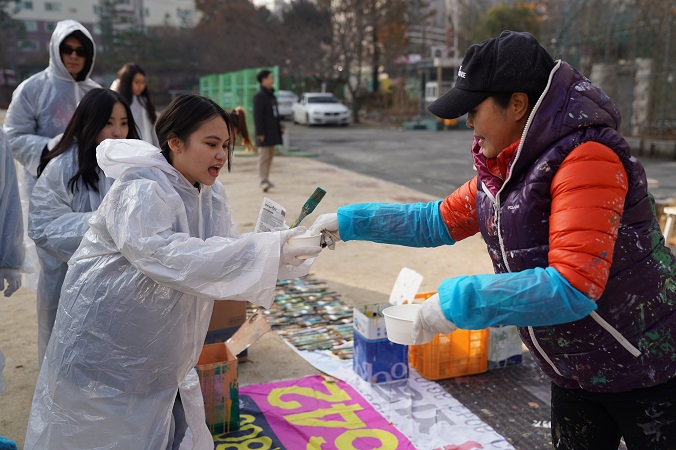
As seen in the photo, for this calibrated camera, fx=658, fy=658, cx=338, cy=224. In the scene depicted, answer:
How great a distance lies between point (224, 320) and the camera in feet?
12.7

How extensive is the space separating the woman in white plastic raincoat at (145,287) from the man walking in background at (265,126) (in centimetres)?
794

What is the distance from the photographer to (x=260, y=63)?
1328 inches

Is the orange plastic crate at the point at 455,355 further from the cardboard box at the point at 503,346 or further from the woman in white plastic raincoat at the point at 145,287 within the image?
the woman in white plastic raincoat at the point at 145,287

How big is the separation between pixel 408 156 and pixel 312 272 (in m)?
9.61

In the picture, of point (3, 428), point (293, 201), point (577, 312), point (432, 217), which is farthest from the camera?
point (293, 201)

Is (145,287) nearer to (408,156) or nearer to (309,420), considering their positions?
(309,420)

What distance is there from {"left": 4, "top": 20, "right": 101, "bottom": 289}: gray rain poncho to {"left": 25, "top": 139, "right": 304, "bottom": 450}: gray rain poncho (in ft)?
6.41

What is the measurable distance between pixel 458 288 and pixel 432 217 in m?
0.62

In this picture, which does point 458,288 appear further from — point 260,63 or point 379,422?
point 260,63

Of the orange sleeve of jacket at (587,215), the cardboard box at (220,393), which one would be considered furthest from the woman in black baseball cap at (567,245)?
the cardboard box at (220,393)

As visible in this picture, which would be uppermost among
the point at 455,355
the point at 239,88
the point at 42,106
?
the point at 239,88

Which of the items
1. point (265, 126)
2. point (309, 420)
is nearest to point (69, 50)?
point (309, 420)

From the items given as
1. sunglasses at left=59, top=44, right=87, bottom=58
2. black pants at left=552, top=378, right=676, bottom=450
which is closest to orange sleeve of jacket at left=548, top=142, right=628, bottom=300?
black pants at left=552, top=378, right=676, bottom=450

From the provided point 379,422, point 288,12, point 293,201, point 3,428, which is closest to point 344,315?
point 379,422
